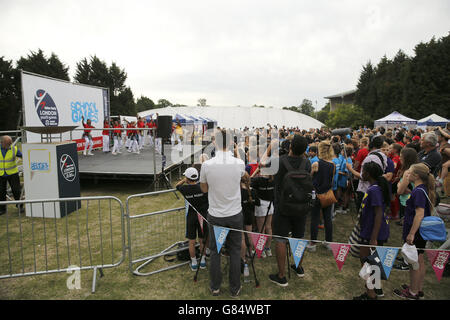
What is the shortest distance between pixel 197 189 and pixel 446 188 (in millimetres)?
5383

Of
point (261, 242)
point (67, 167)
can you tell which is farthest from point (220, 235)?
point (67, 167)

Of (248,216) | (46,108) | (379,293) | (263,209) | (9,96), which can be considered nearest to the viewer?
(379,293)

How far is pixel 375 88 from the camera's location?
51.7m

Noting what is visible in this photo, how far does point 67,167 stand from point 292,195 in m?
5.50

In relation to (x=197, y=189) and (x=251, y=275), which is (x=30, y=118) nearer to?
(x=197, y=189)

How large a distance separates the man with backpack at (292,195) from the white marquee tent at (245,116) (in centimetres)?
5060

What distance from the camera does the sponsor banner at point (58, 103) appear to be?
10.4 meters

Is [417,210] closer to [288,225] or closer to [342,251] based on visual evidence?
[342,251]

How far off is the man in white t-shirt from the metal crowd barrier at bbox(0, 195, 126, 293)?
1332 millimetres

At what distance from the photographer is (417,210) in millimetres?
2965

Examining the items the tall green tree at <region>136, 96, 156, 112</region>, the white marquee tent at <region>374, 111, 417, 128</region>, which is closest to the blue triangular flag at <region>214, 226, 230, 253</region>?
the white marquee tent at <region>374, 111, 417, 128</region>

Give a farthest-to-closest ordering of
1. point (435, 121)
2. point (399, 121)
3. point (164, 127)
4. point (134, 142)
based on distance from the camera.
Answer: point (399, 121) → point (435, 121) → point (134, 142) → point (164, 127)

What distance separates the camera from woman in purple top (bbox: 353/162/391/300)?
3.13 metres

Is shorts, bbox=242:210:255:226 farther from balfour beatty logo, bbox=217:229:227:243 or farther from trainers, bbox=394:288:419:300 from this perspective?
trainers, bbox=394:288:419:300
